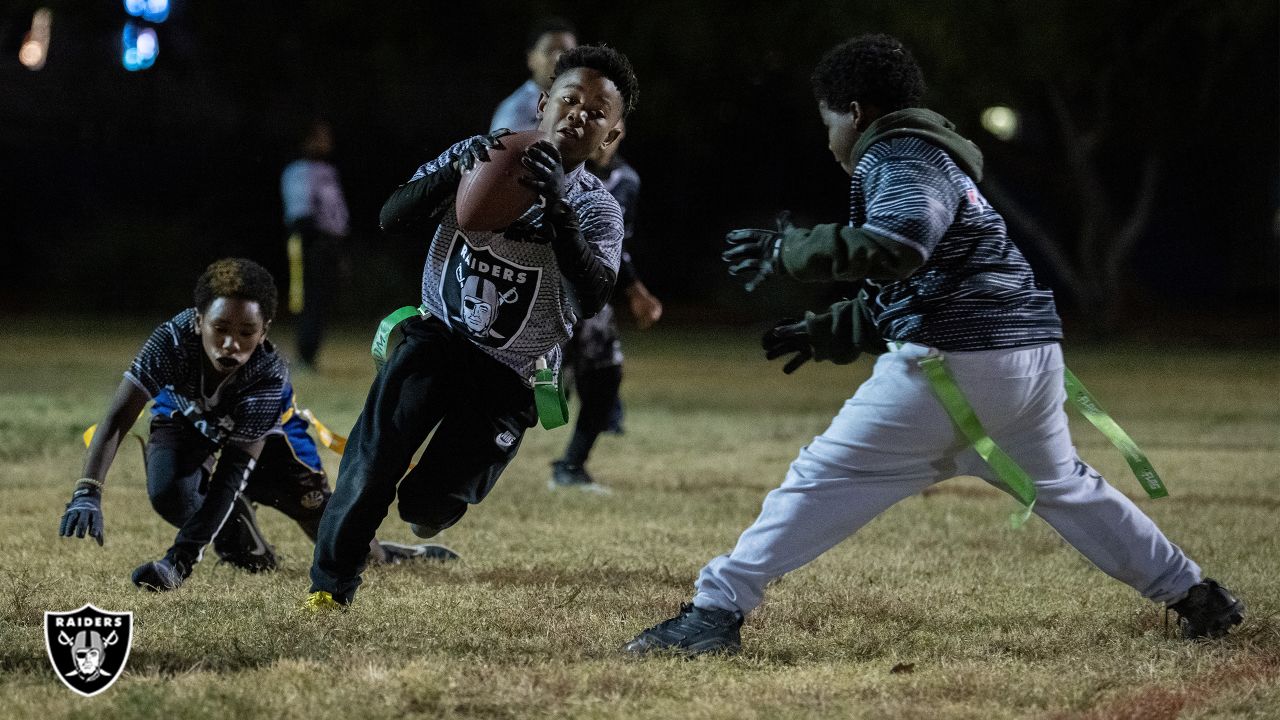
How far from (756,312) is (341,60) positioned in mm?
8900

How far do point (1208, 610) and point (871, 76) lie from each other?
195 centimetres

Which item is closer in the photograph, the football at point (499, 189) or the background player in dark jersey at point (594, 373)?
the football at point (499, 189)

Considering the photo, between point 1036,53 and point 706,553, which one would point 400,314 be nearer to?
point 706,553

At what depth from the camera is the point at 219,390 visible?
19.4ft

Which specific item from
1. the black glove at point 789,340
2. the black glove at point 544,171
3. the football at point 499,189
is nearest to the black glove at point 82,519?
the football at point 499,189

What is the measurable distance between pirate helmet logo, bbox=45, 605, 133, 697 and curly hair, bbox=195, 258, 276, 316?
1.96 metres

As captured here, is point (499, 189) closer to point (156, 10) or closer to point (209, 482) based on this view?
point (209, 482)

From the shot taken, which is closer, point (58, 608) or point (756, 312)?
point (58, 608)

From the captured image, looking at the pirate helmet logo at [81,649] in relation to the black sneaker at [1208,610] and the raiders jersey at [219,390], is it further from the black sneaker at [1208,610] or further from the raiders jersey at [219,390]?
the black sneaker at [1208,610]

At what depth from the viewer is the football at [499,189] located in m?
4.57

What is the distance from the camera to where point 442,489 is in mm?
5086

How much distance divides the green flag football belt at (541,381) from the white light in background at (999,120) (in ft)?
63.3

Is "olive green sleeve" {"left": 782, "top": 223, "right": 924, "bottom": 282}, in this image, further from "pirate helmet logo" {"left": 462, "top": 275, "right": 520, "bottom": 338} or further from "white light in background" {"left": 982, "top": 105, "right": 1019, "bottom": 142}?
"white light in background" {"left": 982, "top": 105, "right": 1019, "bottom": 142}

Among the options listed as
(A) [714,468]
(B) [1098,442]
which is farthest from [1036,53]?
(A) [714,468]
